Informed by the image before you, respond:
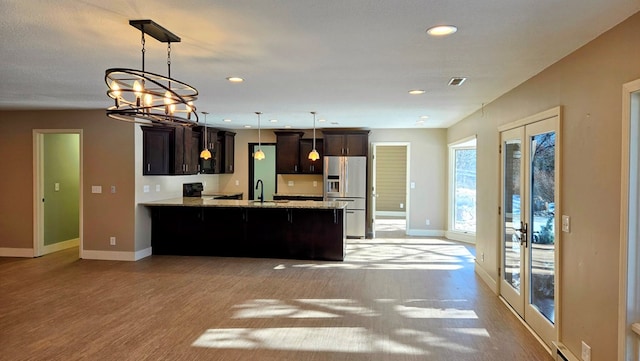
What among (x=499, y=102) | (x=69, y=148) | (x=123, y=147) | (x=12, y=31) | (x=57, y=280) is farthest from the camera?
(x=69, y=148)

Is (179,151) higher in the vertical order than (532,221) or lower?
higher

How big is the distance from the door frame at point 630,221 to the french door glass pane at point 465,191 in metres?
6.02

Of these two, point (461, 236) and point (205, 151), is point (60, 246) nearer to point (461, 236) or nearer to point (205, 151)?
point (205, 151)

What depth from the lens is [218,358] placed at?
10.5ft

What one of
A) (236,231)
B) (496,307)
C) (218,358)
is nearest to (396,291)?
(496,307)

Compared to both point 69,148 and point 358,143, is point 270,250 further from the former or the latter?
point 69,148

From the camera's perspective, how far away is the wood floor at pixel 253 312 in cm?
337

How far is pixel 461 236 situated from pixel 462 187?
1.04 meters

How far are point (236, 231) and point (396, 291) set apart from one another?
10.2 ft

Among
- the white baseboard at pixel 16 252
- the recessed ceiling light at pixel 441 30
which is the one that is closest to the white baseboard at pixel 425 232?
the recessed ceiling light at pixel 441 30

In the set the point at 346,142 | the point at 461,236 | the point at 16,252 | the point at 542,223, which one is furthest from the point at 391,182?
the point at 16,252

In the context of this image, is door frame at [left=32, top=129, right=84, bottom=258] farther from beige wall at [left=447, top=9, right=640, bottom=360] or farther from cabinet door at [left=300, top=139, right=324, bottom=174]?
beige wall at [left=447, top=9, right=640, bottom=360]

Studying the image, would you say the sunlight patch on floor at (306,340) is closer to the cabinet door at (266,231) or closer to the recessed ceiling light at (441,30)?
the recessed ceiling light at (441,30)

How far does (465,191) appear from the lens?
28.1 feet
